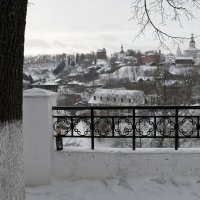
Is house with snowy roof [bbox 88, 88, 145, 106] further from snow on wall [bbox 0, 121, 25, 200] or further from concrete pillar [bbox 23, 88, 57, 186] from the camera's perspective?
snow on wall [bbox 0, 121, 25, 200]

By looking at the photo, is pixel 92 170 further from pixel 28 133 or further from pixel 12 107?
pixel 12 107

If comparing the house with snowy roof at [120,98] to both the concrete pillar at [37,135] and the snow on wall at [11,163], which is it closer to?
the concrete pillar at [37,135]

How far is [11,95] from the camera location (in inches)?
115

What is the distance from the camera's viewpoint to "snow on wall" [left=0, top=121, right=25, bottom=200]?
2979 mm

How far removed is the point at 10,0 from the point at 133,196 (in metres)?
3.28

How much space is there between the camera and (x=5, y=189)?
2982 millimetres

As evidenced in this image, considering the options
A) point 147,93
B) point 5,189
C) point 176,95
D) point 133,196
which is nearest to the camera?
point 5,189

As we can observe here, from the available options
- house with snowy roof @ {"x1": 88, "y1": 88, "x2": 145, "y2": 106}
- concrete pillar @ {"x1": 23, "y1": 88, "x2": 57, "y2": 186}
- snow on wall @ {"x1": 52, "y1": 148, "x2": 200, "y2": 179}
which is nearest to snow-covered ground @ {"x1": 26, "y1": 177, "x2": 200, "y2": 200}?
snow on wall @ {"x1": 52, "y1": 148, "x2": 200, "y2": 179}

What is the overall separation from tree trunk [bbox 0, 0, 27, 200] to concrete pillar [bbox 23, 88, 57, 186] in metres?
2.26

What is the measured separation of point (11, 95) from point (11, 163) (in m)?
0.58

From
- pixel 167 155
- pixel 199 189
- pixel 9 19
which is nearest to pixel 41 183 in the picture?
pixel 167 155

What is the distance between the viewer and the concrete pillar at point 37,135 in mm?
5344

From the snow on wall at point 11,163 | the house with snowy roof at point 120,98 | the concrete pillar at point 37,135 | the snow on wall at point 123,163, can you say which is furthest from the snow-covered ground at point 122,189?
the house with snowy roof at point 120,98

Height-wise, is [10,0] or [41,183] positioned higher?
[10,0]
